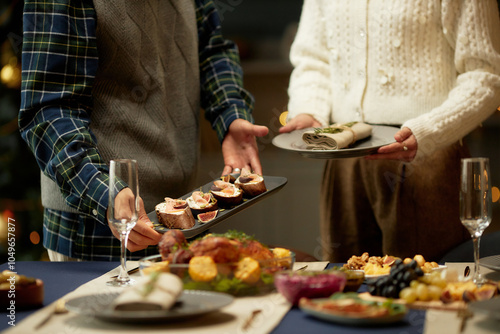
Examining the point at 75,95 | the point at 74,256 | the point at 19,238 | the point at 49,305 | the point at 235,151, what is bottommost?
the point at 19,238

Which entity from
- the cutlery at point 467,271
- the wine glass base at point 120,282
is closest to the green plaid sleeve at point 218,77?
the wine glass base at point 120,282

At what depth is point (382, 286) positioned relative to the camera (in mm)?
1182

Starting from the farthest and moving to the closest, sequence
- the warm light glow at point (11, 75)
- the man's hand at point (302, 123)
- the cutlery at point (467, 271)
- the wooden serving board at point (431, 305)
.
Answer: the warm light glow at point (11, 75) → the man's hand at point (302, 123) → the cutlery at point (467, 271) → the wooden serving board at point (431, 305)

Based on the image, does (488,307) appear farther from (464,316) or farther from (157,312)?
(157,312)

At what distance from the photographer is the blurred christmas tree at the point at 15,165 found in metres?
2.72

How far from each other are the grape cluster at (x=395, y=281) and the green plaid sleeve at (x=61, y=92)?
762 millimetres

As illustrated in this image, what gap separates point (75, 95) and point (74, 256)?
48 cm

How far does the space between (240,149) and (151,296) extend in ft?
3.57

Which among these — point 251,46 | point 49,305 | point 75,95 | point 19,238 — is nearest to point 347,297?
point 49,305

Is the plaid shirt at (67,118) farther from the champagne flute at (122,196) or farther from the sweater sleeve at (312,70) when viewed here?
the sweater sleeve at (312,70)

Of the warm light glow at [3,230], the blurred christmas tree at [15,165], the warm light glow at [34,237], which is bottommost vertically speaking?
the warm light glow at [34,237]

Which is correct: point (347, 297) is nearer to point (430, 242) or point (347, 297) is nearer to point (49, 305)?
point (49, 305)

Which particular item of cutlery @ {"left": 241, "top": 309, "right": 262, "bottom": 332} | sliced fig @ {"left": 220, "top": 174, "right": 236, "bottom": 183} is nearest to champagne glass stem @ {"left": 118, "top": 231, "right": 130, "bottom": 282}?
cutlery @ {"left": 241, "top": 309, "right": 262, "bottom": 332}

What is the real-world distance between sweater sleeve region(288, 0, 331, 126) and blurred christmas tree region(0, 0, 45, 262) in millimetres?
1262
